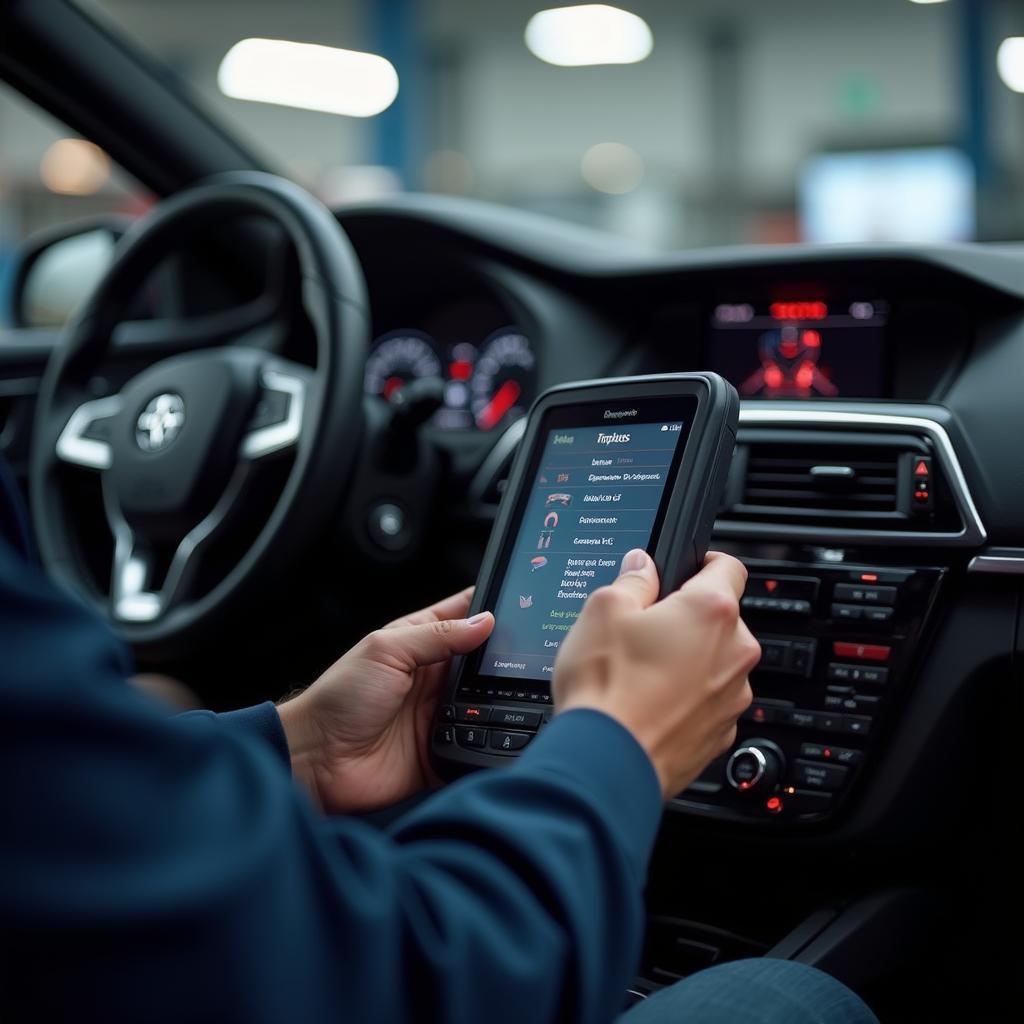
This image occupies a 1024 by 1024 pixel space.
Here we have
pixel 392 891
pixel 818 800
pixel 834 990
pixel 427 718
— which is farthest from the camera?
pixel 818 800

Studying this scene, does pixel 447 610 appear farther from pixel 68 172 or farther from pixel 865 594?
pixel 68 172

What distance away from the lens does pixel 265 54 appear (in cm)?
1052

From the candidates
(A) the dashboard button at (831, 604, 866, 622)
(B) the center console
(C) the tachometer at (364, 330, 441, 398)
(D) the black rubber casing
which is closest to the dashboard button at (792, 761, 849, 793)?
(B) the center console

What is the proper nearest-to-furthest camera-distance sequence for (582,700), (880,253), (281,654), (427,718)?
1. (582,700)
2. (427,718)
3. (880,253)
4. (281,654)

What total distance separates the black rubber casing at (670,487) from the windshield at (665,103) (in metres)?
9.26

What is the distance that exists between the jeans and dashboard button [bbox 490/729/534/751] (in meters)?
0.17

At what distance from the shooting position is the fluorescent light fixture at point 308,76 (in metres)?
9.98

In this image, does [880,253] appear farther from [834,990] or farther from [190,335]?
[190,335]

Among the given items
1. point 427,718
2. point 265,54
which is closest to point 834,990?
point 427,718

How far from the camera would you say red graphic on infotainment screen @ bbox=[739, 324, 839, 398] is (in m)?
1.42

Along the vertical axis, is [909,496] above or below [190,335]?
below

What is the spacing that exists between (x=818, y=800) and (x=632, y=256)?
2.29ft

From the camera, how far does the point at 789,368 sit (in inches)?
56.6

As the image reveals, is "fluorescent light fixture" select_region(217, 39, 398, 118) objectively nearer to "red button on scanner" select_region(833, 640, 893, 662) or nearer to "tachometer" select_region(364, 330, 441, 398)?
"tachometer" select_region(364, 330, 441, 398)
